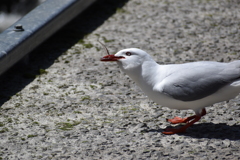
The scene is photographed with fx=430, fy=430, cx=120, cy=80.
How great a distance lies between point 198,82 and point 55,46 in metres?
2.66

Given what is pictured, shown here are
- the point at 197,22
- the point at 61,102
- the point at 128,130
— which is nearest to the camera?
the point at 128,130

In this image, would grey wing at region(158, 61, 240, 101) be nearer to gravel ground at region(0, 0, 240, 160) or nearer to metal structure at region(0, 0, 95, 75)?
gravel ground at region(0, 0, 240, 160)

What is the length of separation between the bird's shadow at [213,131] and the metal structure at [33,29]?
1785mm

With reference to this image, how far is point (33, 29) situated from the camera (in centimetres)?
516

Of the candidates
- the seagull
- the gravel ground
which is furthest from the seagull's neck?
the gravel ground

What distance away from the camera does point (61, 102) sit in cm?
450

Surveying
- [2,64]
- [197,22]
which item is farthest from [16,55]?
[197,22]

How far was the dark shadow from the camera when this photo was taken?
484cm

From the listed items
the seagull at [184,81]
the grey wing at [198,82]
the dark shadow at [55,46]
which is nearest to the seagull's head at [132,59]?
the seagull at [184,81]

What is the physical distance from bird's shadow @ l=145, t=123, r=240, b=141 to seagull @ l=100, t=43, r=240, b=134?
106 millimetres

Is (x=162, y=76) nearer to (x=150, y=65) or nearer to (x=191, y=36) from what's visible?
(x=150, y=65)

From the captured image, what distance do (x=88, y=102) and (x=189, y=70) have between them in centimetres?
124

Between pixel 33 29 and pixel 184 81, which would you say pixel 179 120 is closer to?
pixel 184 81

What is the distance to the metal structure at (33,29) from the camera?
4.70m
